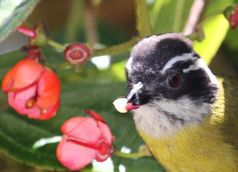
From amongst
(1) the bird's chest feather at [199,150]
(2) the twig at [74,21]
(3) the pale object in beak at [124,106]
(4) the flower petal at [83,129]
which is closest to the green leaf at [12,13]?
(3) the pale object in beak at [124,106]

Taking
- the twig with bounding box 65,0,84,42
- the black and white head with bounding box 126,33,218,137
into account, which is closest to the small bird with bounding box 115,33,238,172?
the black and white head with bounding box 126,33,218,137

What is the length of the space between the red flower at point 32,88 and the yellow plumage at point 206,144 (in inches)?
12.4

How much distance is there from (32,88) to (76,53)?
0.39 feet

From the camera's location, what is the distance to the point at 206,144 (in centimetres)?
179

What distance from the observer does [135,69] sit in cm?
151

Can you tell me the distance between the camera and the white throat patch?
1680 mm

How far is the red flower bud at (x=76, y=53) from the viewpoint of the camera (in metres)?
1.60

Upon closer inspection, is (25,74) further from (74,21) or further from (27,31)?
(74,21)

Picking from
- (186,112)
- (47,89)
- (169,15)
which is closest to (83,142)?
(47,89)

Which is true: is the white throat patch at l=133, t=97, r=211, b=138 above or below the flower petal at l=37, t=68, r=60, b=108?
below

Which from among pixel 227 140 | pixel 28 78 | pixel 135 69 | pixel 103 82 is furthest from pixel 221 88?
pixel 28 78

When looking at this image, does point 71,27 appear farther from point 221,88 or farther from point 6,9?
point 6,9

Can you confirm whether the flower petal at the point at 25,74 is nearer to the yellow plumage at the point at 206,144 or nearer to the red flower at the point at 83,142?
the red flower at the point at 83,142

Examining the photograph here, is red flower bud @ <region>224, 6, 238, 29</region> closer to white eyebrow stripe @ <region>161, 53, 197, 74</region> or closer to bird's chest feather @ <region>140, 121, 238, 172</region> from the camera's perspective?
white eyebrow stripe @ <region>161, 53, 197, 74</region>
